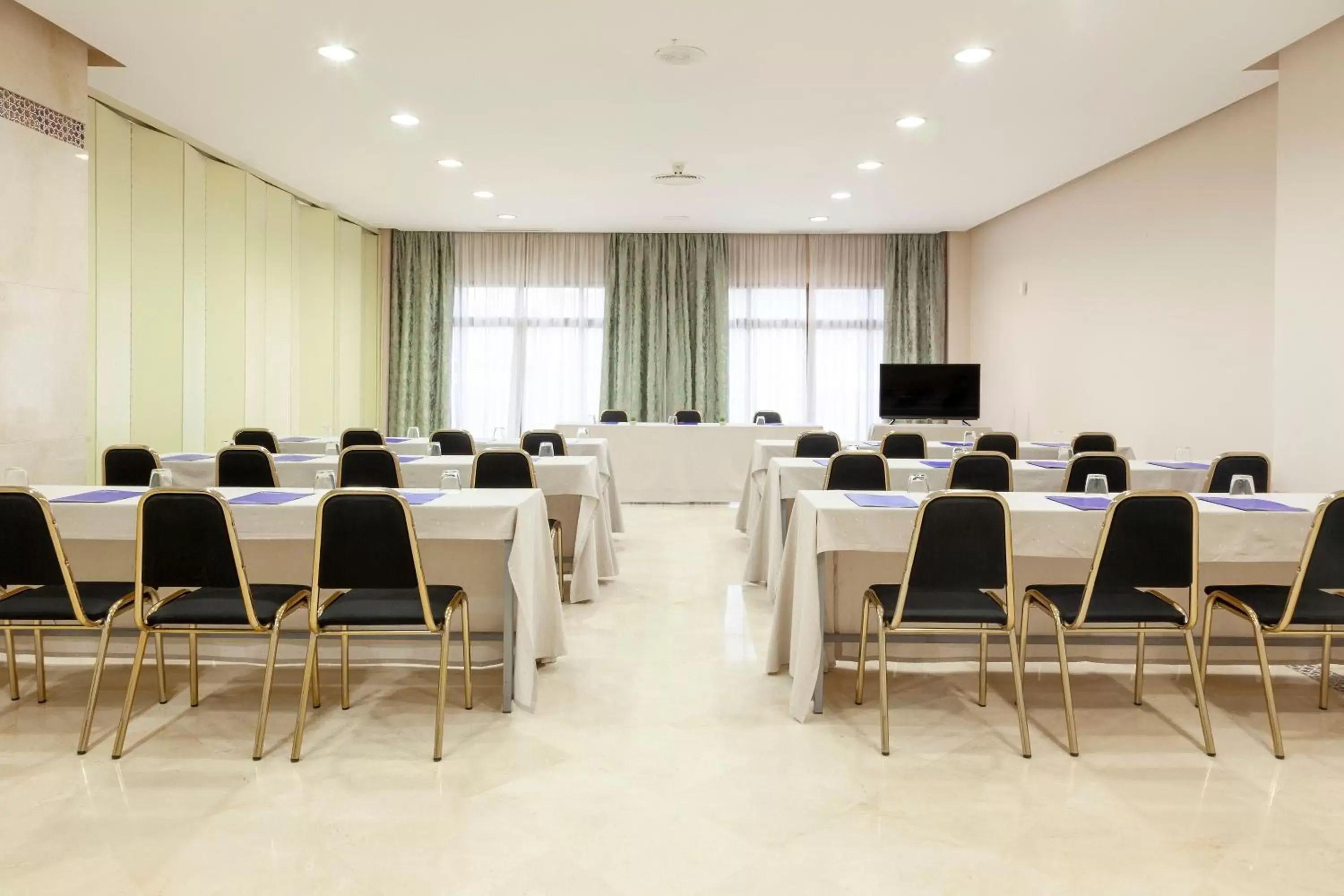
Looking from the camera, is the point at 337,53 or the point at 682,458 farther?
the point at 682,458

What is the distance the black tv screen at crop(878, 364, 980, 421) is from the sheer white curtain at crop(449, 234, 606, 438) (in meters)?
3.90

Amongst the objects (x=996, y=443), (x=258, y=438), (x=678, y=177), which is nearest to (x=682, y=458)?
(x=678, y=177)

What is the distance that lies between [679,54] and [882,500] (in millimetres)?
3191

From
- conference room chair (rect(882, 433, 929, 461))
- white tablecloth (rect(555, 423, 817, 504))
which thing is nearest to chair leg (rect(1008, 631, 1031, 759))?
conference room chair (rect(882, 433, 929, 461))

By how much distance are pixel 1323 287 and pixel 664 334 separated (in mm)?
8046

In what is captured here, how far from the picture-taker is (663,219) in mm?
10922

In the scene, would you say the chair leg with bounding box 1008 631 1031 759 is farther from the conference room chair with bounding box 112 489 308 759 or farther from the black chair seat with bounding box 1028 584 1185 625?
the conference room chair with bounding box 112 489 308 759

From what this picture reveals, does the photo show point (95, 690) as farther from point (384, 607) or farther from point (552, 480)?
point (552, 480)

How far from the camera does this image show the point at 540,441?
647 cm

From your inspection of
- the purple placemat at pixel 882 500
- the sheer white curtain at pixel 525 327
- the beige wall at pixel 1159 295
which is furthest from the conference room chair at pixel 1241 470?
the sheer white curtain at pixel 525 327

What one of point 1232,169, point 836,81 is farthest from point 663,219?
point 1232,169

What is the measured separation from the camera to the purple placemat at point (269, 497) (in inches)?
130

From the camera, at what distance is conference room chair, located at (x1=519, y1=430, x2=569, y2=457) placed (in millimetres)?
6434

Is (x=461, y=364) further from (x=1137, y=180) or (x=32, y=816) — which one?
(x=32, y=816)
